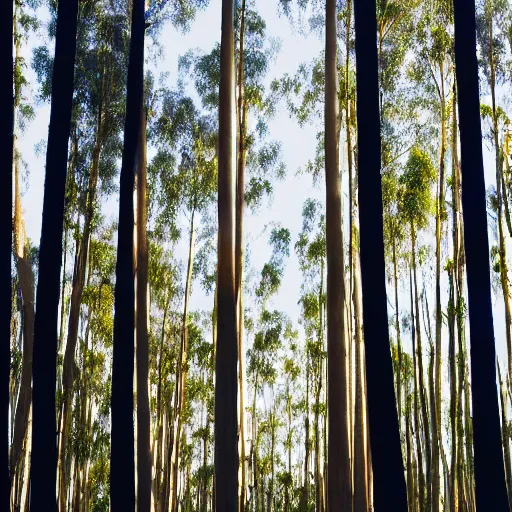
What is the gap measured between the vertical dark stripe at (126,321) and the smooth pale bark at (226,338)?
2.49 m

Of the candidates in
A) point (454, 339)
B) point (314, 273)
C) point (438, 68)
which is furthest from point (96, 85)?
point (314, 273)

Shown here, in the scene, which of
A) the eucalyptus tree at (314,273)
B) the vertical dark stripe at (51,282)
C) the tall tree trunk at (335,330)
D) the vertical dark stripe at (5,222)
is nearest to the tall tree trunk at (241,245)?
the tall tree trunk at (335,330)

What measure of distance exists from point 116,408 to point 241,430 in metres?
5.31

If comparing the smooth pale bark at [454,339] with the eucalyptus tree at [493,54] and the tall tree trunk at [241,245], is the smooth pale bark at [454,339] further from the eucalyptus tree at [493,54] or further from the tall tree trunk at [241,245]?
the tall tree trunk at [241,245]

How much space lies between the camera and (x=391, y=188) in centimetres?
1114

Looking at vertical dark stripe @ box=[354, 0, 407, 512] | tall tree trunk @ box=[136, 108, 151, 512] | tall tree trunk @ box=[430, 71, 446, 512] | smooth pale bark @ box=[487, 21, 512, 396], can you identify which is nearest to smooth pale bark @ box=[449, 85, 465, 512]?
tall tree trunk @ box=[430, 71, 446, 512]

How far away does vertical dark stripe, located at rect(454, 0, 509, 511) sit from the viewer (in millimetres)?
3041

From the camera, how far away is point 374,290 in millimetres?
3221

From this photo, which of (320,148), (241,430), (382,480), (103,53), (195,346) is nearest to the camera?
(382,480)

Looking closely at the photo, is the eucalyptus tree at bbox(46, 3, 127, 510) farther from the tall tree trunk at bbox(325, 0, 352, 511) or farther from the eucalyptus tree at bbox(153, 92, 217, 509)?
the tall tree trunk at bbox(325, 0, 352, 511)

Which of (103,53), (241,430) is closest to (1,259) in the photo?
(241,430)

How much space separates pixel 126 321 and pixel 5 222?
761 millimetres

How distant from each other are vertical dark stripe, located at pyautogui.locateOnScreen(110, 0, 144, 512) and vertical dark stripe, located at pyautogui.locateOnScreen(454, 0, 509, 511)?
164 centimetres

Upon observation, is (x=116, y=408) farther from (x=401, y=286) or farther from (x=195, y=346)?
(x=195, y=346)
